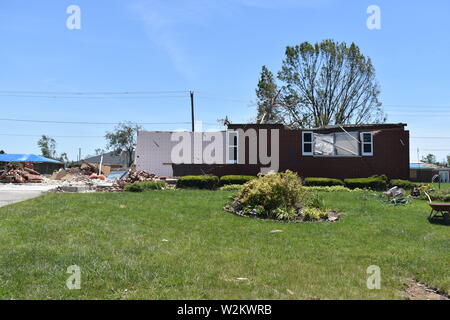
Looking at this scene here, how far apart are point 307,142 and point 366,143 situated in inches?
116

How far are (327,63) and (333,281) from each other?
33.1m

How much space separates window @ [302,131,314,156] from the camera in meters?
18.5

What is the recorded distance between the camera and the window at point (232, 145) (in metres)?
19.0

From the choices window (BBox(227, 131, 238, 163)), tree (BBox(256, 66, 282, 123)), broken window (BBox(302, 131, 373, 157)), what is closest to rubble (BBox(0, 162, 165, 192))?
window (BBox(227, 131, 238, 163))

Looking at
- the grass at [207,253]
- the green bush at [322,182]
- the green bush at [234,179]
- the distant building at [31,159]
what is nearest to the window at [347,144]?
the green bush at [322,182]

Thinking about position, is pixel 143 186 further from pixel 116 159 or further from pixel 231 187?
pixel 116 159

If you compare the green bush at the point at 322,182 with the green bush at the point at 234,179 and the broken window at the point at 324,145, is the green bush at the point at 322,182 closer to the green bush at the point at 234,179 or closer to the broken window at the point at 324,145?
the broken window at the point at 324,145

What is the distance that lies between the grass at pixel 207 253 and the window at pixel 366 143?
8.66m

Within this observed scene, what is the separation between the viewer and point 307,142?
731 inches

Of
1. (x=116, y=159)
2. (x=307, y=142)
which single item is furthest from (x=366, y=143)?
(x=116, y=159)

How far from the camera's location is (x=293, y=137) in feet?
61.1

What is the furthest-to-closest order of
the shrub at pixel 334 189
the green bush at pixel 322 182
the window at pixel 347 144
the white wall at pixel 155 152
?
the white wall at pixel 155 152 < the window at pixel 347 144 < the green bush at pixel 322 182 < the shrub at pixel 334 189
